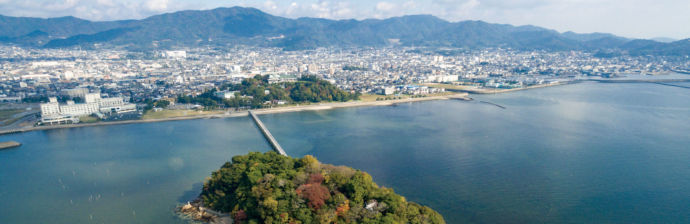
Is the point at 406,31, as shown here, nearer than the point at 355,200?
No

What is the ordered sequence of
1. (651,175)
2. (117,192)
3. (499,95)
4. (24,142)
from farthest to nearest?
1. (499,95)
2. (24,142)
3. (651,175)
4. (117,192)

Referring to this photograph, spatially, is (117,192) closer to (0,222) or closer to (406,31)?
(0,222)

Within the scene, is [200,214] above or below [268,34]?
below

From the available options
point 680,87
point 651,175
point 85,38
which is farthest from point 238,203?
point 85,38

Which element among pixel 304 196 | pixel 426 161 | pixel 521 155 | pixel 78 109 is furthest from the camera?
pixel 78 109

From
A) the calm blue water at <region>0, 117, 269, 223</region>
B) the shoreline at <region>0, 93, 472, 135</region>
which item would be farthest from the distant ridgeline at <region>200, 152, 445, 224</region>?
the shoreline at <region>0, 93, 472, 135</region>

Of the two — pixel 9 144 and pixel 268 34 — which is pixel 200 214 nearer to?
pixel 9 144

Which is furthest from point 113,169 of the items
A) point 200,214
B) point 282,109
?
point 282,109
